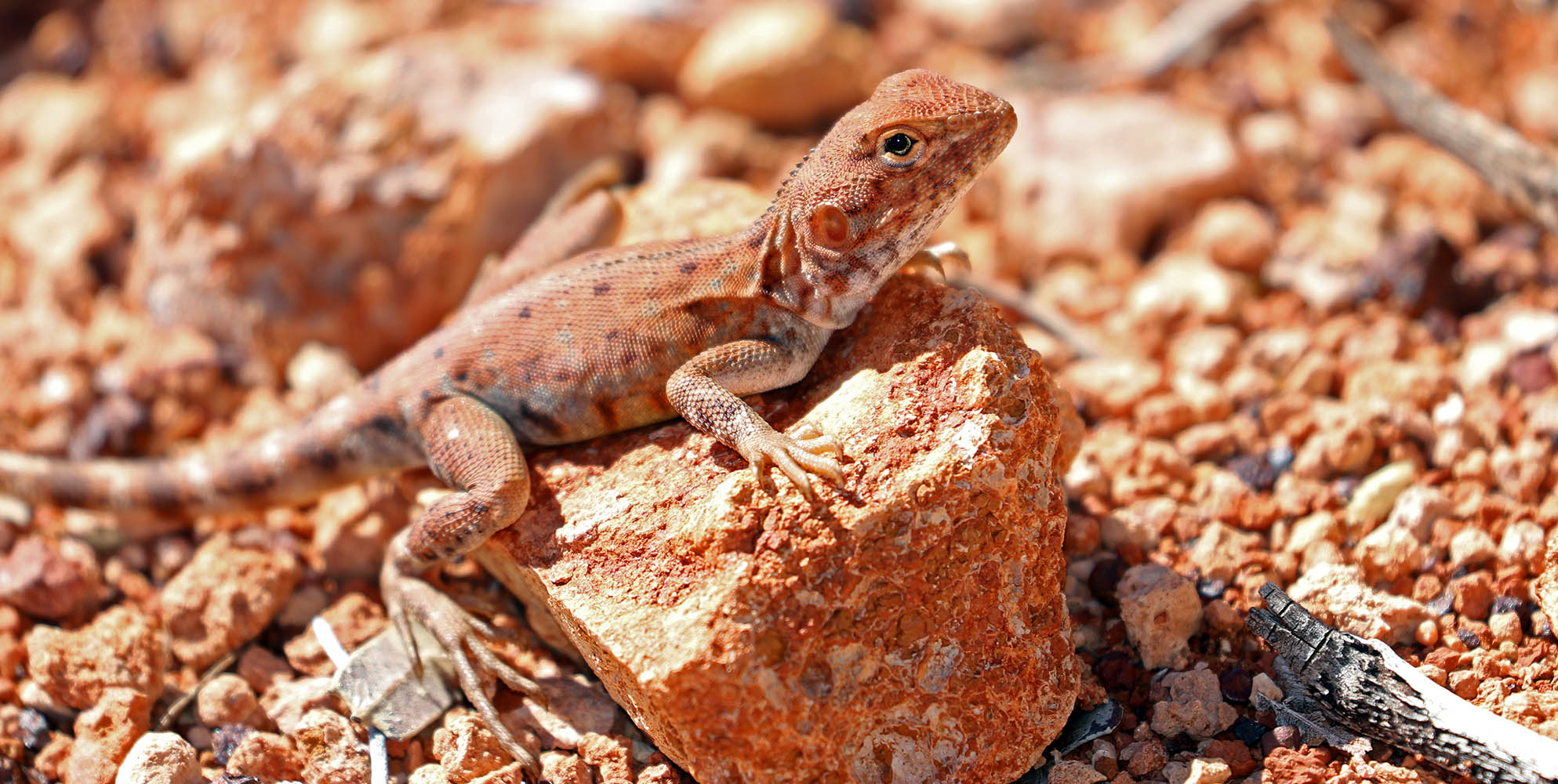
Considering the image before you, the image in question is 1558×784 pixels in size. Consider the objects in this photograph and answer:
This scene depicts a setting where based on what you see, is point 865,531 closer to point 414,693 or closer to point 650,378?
point 650,378

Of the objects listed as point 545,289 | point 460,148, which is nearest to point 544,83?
point 460,148

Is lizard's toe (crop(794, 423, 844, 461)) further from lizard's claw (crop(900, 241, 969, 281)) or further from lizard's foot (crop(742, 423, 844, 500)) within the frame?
lizard's claw (crop(900, 241, 969, 281))

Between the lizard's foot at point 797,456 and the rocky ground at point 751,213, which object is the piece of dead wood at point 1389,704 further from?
the lizard's foot at point 797,456

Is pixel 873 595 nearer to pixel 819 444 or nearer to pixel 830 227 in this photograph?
pixel 819 444

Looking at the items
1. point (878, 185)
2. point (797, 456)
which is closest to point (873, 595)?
point (797, 456)

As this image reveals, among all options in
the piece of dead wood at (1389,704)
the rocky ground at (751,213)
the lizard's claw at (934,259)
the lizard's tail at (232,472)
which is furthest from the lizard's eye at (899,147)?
the lizard's tail at (232,472)

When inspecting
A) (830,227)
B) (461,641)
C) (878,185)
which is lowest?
(461,641)
